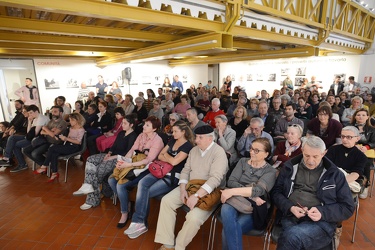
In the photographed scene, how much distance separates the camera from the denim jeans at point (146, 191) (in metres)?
2.82

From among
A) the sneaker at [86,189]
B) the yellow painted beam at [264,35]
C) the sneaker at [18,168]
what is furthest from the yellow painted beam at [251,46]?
the sneaker at [18,168]

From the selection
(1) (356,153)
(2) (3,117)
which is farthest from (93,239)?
(2) (3,117)

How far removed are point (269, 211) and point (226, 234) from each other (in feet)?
1.66

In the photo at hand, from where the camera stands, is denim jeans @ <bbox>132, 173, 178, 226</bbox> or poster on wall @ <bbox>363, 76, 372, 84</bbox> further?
poster on wall @ <bbox>363, 76, 372, 84</bbox>

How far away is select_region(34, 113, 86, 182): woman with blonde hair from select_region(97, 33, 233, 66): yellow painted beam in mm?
2567

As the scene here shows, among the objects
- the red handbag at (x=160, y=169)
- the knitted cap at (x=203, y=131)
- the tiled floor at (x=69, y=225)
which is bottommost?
the tiled floor at (x=69, y=225)

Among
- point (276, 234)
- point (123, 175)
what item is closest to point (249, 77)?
point (123, 175)

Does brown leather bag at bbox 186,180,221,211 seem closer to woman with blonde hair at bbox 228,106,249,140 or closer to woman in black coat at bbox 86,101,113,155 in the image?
woman with blonde hair at bbox 228,106,249,140

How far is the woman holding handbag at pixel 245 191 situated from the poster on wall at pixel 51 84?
1004 cm

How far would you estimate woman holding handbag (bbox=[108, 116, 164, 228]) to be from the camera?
9.92 feet

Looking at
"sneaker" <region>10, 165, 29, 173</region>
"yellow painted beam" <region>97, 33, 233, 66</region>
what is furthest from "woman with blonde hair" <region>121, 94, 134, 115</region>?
Answer: "sneaker" <region>10, 165, 29, 173</region>

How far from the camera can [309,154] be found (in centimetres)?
211

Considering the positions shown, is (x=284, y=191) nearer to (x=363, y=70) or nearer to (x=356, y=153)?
(x=356, y=153)

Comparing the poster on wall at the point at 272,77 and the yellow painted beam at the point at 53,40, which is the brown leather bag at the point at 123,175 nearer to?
the yellow painted beam at the point at 53,40
